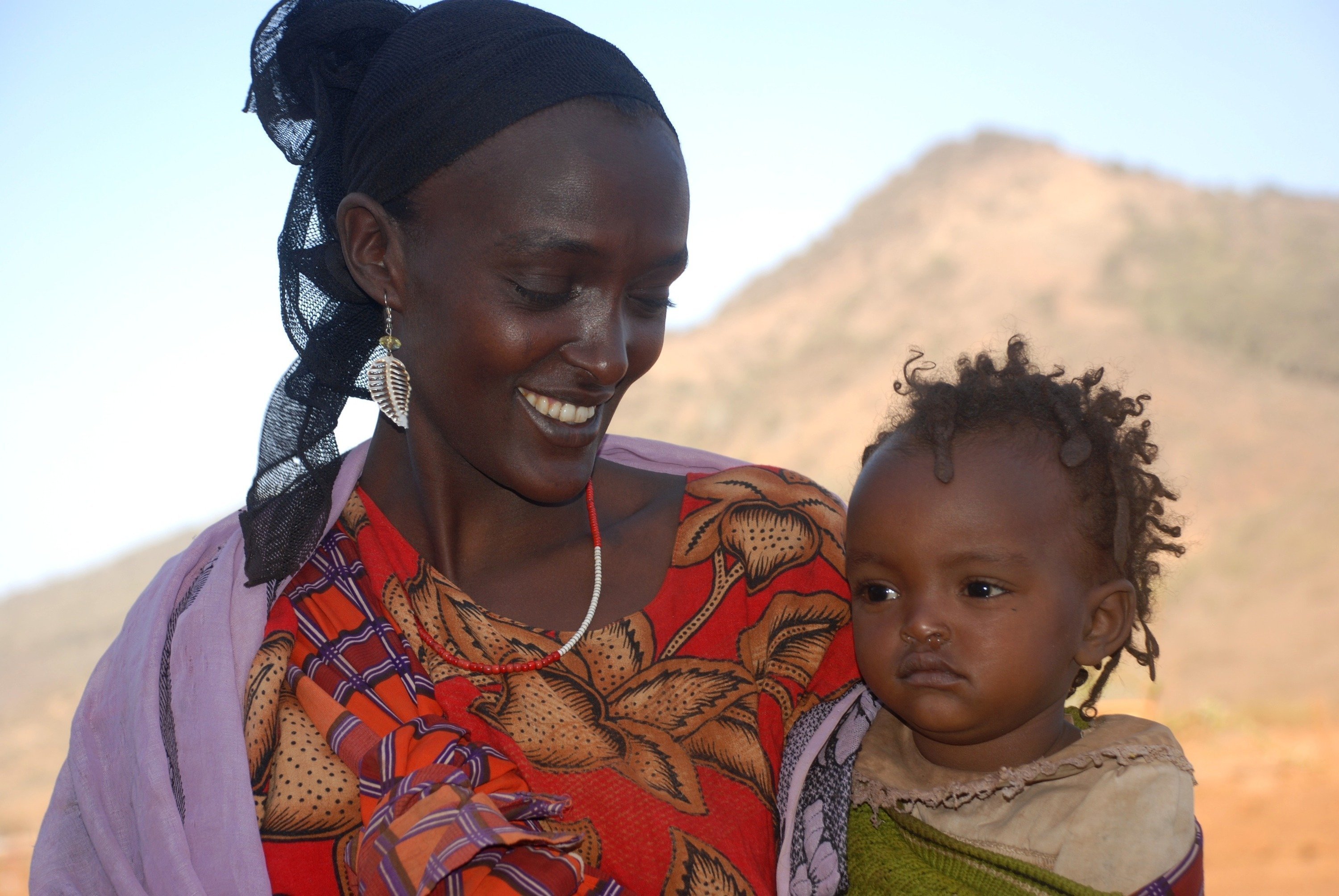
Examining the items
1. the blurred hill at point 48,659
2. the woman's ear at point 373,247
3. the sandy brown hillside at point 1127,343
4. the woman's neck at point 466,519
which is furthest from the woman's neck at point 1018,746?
the sandy brown hillside at point 1127,343

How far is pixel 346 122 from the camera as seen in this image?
248cm

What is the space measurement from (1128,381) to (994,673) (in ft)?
45.3

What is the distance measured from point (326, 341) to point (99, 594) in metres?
35.8

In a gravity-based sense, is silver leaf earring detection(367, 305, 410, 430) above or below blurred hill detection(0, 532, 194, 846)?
above

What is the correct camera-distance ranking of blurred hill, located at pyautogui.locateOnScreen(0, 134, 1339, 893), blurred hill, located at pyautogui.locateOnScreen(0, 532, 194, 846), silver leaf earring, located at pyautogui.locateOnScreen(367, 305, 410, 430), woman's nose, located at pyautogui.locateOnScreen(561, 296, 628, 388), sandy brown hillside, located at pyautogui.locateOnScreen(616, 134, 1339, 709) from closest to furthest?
woman's nose, located at pyautogui.locateOnScreen(561, 296, 628, 388) < silver leaf earring, located at pyautogui.locateOnScreen(367, 305, 410, 430) < blurred hill, located at pyautogui.locateOnScreen(0, 134, 1339, 893) < blurred hill, located at pyautogui.locateOnScreen(0, 532, 194, 846) < sandy brown hillside, located at pyautogui.locateOnScreen(616, 134, 1339, 709)

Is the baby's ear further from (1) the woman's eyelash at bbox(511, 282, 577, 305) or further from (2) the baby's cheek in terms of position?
(1) the woman's eyelash at bbox(511, 282, 577, 305)

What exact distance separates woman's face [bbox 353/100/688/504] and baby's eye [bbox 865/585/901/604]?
1.96 ft

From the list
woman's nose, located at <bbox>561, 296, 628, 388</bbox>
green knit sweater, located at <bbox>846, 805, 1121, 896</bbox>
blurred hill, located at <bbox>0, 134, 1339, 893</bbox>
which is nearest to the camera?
green knit sweater, located at <bbox>846, 805, 1121, 896</bbox>

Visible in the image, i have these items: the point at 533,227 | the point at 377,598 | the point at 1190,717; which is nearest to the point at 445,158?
the point at 533,227

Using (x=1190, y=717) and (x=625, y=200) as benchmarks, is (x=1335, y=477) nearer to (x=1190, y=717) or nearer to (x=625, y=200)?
(x=1190, y=717)

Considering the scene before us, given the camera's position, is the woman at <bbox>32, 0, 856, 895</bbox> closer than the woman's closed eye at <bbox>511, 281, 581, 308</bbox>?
Yes

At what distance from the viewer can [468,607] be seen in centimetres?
227

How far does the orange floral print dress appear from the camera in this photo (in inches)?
77.9

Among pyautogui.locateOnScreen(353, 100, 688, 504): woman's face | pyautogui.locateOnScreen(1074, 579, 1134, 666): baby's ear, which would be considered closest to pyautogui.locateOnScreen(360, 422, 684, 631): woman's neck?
pyautogui.locateOnScreen(353, 100, 688, 504): woman's face
